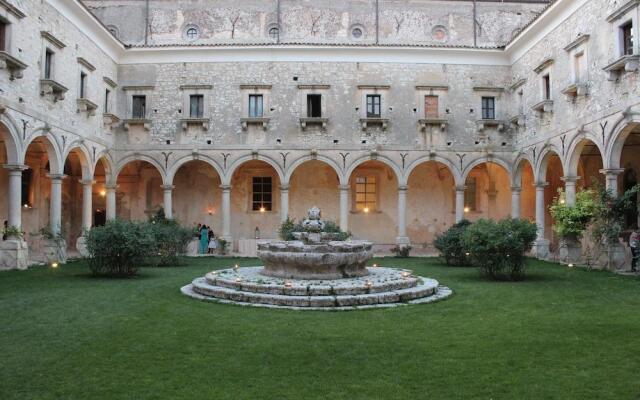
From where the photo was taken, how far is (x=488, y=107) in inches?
934

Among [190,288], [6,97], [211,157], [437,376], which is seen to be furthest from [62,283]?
[211,157]

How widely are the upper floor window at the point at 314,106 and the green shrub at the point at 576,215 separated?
10.6m

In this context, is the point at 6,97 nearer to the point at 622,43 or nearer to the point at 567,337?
the point at 567,337


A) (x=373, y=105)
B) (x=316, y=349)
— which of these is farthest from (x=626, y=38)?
(x=316, y=349)

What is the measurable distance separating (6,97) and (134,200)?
11247 mm

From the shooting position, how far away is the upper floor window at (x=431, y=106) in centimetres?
2347

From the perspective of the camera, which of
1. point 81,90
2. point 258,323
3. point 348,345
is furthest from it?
point 81,90

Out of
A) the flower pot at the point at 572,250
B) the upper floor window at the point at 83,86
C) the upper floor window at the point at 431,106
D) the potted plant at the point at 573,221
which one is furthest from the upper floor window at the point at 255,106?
the flower pot at the point at 572,250

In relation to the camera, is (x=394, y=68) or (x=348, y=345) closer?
(x=348, y=345)

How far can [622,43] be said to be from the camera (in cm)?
1524

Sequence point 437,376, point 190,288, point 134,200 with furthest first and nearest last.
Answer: point 134,200
point 190,288
point 437,376

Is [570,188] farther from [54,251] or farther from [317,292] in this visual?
[54,251]

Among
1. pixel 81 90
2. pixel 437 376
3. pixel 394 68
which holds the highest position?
pixel 394 68

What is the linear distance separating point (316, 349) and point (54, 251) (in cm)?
1442
